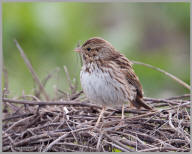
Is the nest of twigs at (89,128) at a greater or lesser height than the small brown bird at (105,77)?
lesser

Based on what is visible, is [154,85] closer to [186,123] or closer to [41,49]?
[41,49]

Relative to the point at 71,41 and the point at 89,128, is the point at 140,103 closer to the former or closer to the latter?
the point at 89,128

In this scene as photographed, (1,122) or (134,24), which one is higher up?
(134,24)

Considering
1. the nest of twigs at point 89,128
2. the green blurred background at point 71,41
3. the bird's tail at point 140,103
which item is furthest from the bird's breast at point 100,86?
the green blurred background at point 71,41

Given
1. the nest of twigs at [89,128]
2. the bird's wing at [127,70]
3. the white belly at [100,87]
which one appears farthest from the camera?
the bird's wing at [127,70]

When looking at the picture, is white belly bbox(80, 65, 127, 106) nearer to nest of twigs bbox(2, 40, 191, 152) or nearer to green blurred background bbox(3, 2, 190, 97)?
nest of twigs bbox(2, 40, 191, 152)

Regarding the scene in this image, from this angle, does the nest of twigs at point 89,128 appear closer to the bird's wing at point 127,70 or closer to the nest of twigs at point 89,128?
the nest of twigs at point 89,128

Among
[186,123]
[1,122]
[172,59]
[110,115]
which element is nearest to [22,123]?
[1,122]

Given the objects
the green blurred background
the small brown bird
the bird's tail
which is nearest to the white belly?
the small brown bird
